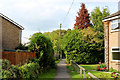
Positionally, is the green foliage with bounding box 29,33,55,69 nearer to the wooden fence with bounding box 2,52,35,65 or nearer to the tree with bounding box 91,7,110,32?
the wooden fence with bounding box 2,52,35,65

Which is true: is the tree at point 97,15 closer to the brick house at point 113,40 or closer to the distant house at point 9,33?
the brick house at point 113,40

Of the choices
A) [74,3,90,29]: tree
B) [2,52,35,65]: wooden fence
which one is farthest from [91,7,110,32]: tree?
[2,52,35,65]: wooden fence

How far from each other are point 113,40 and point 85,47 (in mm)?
8081

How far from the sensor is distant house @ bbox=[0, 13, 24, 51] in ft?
59.2

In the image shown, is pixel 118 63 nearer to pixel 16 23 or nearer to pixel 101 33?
pixel 101 33

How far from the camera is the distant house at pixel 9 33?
1803cm

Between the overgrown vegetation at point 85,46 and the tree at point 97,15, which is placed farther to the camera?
the tree at point 97,15

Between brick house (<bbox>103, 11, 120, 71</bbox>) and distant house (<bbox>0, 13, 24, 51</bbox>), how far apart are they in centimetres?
1121

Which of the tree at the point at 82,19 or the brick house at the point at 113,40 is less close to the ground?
the tree at the point at 82,19

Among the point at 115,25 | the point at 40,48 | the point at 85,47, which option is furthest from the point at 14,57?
the point at 85,47

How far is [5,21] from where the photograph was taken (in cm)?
1916

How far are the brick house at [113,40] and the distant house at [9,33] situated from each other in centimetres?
1121

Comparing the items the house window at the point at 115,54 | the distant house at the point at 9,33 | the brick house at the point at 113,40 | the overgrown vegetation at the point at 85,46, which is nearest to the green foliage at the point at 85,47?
the overgrown vegetation at the point at 85,46

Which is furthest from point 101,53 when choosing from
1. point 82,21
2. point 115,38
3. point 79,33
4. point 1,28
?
point 82,21
